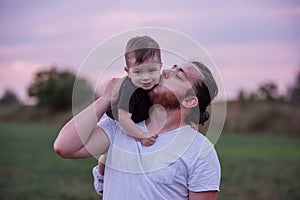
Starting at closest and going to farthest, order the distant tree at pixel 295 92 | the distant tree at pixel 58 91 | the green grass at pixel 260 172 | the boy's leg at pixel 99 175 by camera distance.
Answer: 1. the boy's leg at pixel 99 175
2. the green grass at pixel 260 172
3. the distant tree at pixel 295 92
4. the distant tree at pixel 58 91

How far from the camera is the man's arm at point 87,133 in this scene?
2.25 m

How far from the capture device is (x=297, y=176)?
11.7 metres

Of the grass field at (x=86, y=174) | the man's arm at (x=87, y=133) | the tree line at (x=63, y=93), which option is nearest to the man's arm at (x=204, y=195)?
the man's arm at (x=87, y=133)

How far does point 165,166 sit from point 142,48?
38cm

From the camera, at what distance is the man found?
220 cm

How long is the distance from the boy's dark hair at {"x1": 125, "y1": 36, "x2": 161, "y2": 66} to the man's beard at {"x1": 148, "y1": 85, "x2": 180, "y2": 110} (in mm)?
110

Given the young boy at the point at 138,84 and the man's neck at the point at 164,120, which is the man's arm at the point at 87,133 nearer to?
the young boy at the point at 138,84

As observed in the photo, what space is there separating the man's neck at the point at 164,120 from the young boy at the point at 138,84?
3cm

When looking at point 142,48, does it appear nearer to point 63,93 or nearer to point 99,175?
point 99,175

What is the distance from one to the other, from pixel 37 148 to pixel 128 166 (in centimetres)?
1650

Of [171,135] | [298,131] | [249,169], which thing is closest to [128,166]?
[171,135]

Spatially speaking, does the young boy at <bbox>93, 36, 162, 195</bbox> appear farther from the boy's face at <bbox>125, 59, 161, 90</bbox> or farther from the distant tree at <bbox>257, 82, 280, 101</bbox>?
the distant tree at <bbox>257, 82, 280, 101</bbox>

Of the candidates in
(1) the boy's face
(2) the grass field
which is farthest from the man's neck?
(2) the grass field

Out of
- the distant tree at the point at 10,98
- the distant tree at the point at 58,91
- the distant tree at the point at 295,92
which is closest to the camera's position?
the distant tree at the point at 295,92
